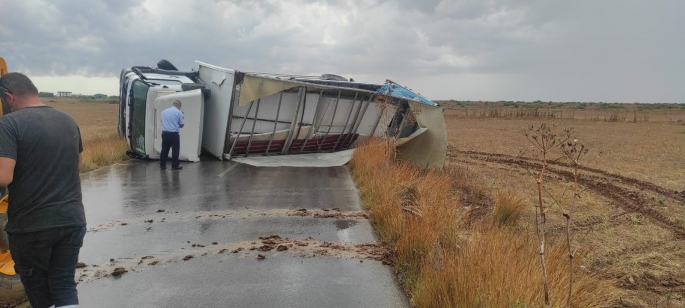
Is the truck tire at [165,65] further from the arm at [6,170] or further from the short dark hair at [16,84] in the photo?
the arm at [6,170]

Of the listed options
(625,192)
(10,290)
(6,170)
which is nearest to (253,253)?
(10,290)

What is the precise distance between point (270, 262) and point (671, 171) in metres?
14.1

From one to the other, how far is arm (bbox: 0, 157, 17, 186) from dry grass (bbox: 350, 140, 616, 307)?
318 centimetres

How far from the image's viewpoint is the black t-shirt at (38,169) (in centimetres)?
336

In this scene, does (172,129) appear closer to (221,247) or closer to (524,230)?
(221,247)

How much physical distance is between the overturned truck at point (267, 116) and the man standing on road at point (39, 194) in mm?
9155

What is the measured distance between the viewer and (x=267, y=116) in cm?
1415

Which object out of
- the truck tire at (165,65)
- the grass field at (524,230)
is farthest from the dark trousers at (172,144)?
the truck tire at (165,65)

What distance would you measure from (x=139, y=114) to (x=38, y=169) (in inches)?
411

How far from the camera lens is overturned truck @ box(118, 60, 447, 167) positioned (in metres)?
13.0

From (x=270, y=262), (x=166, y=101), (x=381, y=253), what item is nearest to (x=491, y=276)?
(x=381, y=253)

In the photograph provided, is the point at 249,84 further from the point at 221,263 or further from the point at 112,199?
the point at 221,263

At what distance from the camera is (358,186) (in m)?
10.3

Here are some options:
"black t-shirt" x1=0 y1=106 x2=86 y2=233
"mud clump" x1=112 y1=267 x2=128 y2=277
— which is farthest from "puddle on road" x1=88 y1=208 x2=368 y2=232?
"black t-shirt" x1=0 y1=106 x2=86 y2=233
